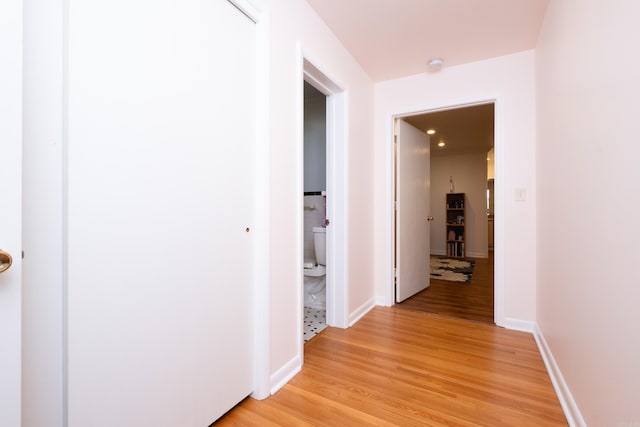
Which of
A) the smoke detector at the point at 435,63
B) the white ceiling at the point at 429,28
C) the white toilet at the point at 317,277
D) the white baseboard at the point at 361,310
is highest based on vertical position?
the white ceiling at the point at 429,28

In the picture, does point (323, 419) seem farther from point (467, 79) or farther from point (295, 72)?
point (467, 79)

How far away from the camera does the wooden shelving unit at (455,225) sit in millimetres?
6508

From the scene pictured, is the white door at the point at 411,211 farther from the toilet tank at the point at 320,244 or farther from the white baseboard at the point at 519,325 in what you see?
the white baseboard at the point at 519,325

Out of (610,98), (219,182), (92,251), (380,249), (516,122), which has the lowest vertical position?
(380,249)

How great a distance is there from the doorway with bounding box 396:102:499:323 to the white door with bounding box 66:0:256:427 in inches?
88.6

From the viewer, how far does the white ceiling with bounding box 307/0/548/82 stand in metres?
1.97

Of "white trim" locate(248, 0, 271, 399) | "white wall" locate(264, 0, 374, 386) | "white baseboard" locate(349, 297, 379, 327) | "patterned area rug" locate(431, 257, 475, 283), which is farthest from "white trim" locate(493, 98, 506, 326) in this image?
"white trim" locate(248, 0, 271, 399)

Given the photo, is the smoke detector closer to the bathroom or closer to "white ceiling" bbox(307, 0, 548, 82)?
"white ceiling" bbox(307, 0, 548, 82)

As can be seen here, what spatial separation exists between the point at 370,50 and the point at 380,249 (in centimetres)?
186

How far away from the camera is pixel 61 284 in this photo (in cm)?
89

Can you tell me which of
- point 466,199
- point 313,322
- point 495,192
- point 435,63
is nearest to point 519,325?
point 495,192

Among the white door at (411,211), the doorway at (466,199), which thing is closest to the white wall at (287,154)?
the white door at (411,211)

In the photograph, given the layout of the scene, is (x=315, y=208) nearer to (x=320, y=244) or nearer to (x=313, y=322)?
(x=320, y=244)

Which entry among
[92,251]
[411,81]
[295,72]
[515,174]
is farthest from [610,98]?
[411,81]
